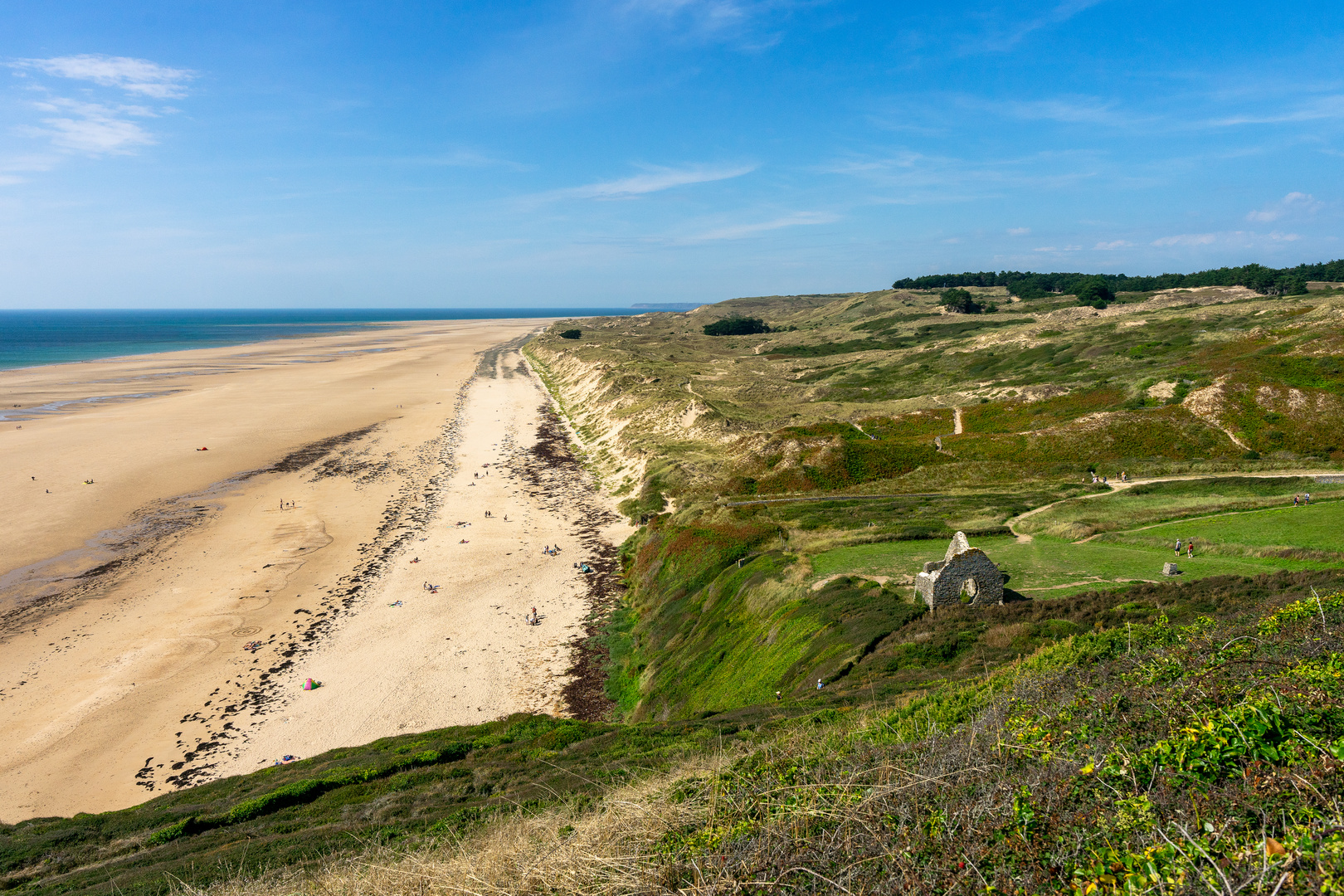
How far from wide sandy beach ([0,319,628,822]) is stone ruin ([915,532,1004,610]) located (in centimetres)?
1575

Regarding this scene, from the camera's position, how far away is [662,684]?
26.7m

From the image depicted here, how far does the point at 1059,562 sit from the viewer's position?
92.5ft

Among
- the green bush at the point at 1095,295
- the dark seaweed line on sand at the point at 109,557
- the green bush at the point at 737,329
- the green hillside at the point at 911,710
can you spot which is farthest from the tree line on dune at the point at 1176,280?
the dark seaweed line on sand at the point at 109,557

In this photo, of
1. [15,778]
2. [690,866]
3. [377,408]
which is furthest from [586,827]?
[377,408]

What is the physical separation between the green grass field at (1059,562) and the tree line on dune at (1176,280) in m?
123

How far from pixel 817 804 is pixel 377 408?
9866cm

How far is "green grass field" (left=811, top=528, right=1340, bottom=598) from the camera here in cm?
2469

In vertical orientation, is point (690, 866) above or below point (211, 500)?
above

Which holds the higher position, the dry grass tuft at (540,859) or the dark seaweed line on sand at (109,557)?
the dry grass tuft at (540,859)

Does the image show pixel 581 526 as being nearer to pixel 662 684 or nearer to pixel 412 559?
pixel 412 559

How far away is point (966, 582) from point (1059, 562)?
803 centimetres

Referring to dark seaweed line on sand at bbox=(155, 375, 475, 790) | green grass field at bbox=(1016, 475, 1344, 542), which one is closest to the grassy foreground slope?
dark seaweed line on sand at bbox=(155, 375, 475, 790)

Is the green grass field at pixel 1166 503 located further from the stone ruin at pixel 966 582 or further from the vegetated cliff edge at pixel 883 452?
the stone ruin at pixel 966 582

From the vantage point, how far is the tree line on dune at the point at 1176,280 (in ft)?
400
